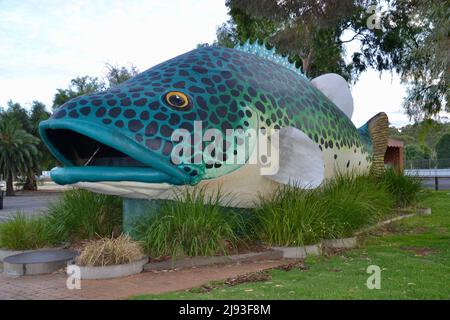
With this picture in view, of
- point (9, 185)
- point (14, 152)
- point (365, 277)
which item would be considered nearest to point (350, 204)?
point (365, 277)

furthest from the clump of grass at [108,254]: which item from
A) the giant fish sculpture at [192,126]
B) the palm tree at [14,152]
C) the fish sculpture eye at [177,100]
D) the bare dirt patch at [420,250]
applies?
the palm tree at [14,152]

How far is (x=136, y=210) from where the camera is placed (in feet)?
24.1

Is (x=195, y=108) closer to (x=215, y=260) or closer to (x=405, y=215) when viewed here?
(x=215, y=260)

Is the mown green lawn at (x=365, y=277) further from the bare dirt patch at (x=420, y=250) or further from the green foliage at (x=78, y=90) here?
the green foliage at (x=78, y=90)

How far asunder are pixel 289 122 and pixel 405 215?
564 cm

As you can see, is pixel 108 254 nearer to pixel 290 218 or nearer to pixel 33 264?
pixel 33 264

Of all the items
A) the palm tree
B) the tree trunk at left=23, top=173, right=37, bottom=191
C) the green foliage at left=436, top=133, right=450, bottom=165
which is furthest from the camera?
the green foliage at left=436, top=133, right=450, bottom=165

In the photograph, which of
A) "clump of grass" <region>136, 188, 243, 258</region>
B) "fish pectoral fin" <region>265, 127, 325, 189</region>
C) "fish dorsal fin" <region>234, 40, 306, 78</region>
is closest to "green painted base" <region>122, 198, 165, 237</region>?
"clump of grass" <region>136, 188, 243, 258</region>

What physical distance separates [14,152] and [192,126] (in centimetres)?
3038

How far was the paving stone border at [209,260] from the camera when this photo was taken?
6465 millimetres

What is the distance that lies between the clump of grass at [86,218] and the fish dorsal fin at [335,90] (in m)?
5.05

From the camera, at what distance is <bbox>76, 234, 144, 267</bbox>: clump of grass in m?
6.23

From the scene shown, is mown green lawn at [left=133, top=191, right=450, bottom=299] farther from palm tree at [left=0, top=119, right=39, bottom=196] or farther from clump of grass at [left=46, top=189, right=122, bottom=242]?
palm tree at [left=0, top=119, right=39, bottom=196]

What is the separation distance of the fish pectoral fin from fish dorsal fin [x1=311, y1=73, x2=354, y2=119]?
11.8 feet
